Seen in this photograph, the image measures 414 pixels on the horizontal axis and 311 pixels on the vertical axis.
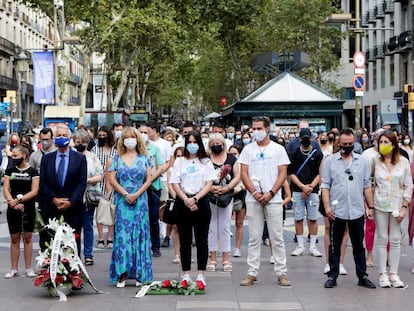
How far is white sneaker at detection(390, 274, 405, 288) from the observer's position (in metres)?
10.1

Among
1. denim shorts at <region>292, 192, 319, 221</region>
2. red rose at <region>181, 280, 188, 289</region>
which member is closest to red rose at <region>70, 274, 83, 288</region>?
red rose at <region>181, 280, 188, 289</region>

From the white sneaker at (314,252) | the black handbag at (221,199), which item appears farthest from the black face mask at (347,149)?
the white sneaker at (314,252)

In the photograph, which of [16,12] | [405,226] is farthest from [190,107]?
[405,226]

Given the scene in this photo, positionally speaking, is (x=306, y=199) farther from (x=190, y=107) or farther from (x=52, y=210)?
(x=190, y=107)

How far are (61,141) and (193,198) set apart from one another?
173cm

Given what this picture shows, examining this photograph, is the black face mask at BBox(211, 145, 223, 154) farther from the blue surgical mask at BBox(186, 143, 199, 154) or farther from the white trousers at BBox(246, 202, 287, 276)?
the white trousers at BBox(246, 202, 287, 276)

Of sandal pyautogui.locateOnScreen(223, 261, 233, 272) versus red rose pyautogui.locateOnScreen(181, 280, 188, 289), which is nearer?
red rose pyautogui.locateOnScreen(181, 280, 188, 289)

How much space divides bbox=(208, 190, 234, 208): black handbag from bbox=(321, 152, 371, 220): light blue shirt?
1.71 metres

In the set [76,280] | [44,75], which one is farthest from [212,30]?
[76,280]

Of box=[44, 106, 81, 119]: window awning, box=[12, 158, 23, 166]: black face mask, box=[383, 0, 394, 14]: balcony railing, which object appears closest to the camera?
box=[12, 158, 23, 166]: black face mask

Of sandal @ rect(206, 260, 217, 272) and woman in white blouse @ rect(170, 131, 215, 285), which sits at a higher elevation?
woman in white blouse @ rect(170, 131, 215, 285)

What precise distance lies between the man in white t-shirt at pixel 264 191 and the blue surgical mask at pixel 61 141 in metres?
2.09

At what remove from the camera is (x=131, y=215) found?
33.2 ft

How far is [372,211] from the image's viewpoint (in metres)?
10.3
